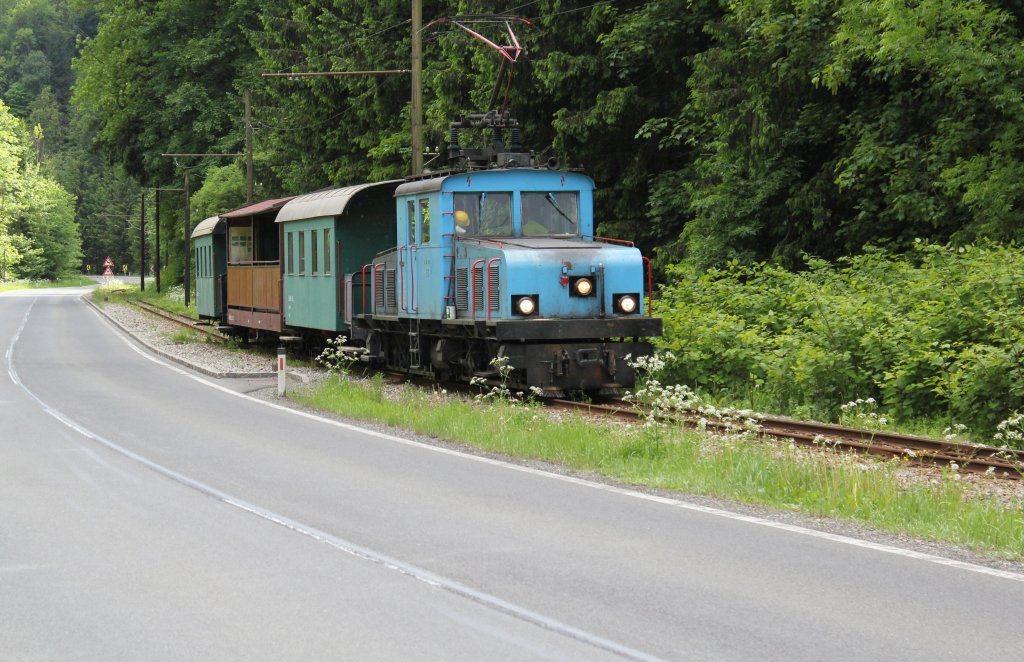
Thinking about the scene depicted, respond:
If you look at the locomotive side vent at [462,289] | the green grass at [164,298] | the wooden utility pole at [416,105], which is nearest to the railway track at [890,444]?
the locomotive side vent at [462,289]

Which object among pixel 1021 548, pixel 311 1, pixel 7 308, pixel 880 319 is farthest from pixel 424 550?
pixel 7 308

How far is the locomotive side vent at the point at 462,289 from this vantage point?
1840cm

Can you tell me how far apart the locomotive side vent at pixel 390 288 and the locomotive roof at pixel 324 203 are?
2014mm

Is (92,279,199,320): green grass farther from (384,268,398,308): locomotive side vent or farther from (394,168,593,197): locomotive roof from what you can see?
(394,168,593,197): locomotive roof

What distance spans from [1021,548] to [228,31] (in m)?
64.7

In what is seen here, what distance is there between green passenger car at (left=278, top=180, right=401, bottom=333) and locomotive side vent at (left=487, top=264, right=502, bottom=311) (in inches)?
227

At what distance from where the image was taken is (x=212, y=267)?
3581 cm

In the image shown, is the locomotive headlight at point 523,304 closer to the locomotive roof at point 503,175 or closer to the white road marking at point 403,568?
the locomotive roof at point 503,175

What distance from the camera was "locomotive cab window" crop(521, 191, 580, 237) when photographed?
18984 mm

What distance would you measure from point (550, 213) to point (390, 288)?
366 centimetres

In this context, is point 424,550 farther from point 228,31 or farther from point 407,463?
point 228,31

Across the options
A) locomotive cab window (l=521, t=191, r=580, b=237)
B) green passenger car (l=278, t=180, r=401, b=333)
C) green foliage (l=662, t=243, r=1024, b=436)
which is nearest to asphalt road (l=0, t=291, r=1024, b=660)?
green foliage (l=662, t=243, r=1024, b=436)

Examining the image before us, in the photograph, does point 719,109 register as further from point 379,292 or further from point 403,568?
point 403,568

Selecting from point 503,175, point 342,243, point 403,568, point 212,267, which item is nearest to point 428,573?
point 403,568
